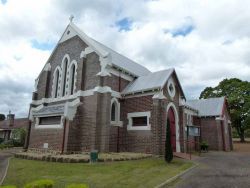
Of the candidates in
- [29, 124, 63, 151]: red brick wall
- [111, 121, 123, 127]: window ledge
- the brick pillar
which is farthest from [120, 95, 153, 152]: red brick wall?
[29, 124, 63, 151]: red brick wall

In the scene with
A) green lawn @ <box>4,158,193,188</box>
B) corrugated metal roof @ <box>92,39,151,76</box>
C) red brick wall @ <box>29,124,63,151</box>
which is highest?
corrugated metal roof @ <box>92,39,151,76</box>

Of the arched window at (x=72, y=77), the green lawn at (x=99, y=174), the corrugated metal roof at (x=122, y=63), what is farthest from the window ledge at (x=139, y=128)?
the arched window at (x=72, y=77)

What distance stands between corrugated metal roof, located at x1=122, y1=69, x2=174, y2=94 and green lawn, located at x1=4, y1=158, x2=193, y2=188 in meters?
8.41

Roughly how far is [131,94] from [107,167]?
965cm

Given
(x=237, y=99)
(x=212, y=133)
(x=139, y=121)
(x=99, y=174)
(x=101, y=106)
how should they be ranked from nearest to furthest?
(x=99, y=174), (x=101, y=106), (x=139, y=121), (x=212, y=133), (x=237, y=99)

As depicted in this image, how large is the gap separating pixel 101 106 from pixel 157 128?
16.5ft

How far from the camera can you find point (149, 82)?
2147cm

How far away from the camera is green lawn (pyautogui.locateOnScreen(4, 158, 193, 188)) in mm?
9680

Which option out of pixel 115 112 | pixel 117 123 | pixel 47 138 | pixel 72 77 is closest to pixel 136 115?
pixel 117 123

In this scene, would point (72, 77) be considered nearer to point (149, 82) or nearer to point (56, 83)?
point (56, 83)

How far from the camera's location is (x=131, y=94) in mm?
21438

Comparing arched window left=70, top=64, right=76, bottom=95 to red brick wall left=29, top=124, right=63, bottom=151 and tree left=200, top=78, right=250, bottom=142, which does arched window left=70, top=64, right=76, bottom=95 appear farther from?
tree left=200, top=78, right=250, bottom=142

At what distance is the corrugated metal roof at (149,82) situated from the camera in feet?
66.5

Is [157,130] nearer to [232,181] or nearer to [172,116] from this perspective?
[172,116]
